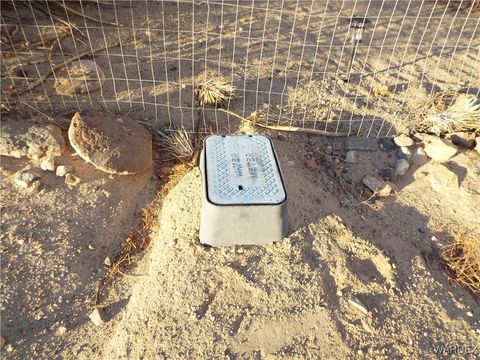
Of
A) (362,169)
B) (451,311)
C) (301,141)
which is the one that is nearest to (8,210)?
(301,141)

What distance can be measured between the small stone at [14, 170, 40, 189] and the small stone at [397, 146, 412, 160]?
268 cm

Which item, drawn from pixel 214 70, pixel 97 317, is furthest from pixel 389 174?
pixel 97 317

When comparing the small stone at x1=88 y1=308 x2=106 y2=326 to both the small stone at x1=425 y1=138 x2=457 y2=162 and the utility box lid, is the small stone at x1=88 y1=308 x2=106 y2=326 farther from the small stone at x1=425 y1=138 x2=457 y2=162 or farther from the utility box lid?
the small stone at x1=425 y1=138 x2=457 y2=162

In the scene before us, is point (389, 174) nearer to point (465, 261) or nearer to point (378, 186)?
point (378, 186)

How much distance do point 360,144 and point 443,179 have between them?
649 millimetres

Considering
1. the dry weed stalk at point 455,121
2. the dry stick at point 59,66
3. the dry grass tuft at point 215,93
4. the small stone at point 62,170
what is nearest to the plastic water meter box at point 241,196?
the dry grass tuft at point 215,93

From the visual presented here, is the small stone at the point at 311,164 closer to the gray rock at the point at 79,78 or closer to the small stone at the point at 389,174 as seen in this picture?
the small stone at the point at 389,174

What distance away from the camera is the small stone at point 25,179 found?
2.85 m

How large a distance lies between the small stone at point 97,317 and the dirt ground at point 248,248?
1.0 inches

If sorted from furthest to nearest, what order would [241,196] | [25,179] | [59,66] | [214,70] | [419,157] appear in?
1. [214,70]
2. [59,66]
3. [419,157]
4. [25,179]
5. [241,196]

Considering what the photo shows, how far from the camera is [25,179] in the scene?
9.34ft

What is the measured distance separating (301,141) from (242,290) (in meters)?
1.41

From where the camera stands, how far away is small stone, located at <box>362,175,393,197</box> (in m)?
3.06

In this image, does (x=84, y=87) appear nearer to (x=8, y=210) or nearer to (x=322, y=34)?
(x=8, y=210)
